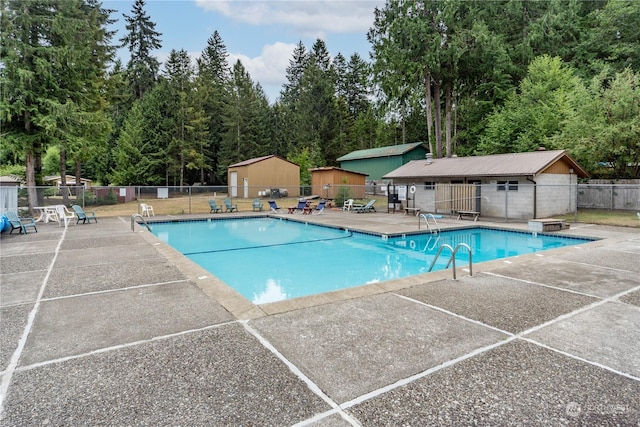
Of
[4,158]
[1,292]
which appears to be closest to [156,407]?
[1,292]

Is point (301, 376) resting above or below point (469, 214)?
below

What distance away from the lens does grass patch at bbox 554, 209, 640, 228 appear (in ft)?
44.2

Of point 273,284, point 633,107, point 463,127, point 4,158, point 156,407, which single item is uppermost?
point 463,127

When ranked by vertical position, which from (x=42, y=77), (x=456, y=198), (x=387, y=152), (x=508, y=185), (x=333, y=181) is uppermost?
(x=42, y=77)

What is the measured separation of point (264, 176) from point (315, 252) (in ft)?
64.4

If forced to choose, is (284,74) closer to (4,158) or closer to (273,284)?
(4,158)

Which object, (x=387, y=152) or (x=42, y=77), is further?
(x=387, y=152)

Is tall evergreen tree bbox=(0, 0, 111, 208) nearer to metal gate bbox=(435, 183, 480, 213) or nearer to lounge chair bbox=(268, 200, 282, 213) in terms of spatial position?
lounge chair bbox=(268, 200, 282, 213)

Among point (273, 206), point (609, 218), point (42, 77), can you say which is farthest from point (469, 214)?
point (42, 77)

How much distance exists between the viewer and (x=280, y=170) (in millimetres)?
30859

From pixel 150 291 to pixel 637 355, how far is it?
5.60 metres

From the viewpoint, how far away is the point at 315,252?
11.2 metres

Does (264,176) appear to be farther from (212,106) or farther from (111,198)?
(212,106)

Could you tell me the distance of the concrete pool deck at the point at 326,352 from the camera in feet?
7.98
